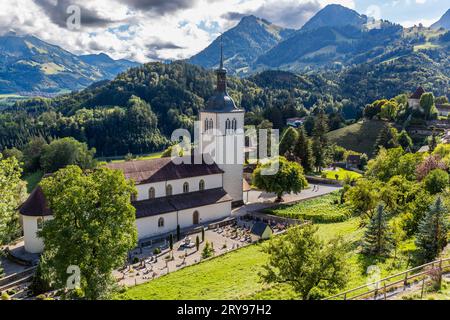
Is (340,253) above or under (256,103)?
under

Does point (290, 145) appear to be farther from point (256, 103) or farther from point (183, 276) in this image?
point (256, 103)

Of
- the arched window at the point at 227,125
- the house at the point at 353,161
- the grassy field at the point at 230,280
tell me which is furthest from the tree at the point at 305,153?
the grassy field at the point at 230,280

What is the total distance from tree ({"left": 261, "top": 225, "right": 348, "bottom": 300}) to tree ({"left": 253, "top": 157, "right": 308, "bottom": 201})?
3097 centimetres

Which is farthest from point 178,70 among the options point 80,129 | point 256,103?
point 80,129

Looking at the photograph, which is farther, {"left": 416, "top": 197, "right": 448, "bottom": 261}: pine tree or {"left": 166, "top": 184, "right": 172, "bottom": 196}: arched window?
{"left": 166, "top": 184, "right": 172, "bottom": 196}: arched window

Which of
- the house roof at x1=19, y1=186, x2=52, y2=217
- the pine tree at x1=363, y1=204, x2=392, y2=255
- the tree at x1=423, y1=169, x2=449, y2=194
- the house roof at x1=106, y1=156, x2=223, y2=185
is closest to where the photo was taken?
the pine tree at x1=363, y1=204, x2=392, y2=255

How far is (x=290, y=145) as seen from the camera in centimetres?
8488

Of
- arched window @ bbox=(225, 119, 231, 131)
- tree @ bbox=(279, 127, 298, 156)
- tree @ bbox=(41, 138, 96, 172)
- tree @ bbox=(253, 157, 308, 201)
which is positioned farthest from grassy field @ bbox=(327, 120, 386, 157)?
tree @ bbox=(41, 138, 96, 172)

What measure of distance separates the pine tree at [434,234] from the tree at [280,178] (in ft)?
88.4

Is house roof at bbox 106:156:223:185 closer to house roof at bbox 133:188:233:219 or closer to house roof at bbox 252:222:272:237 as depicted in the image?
house roof at bbox 133:188:233:219

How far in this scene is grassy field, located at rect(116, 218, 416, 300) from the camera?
25.9 m

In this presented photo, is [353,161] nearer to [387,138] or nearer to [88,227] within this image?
[387,138]

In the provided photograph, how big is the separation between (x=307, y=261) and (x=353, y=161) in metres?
72.3

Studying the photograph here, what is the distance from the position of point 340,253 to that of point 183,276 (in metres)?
15.4
